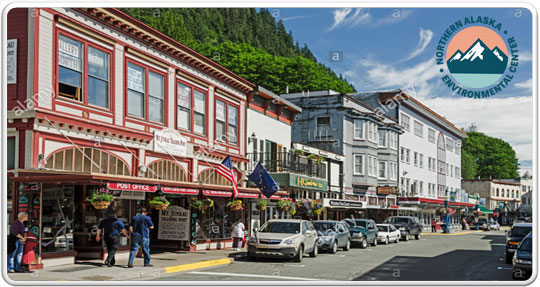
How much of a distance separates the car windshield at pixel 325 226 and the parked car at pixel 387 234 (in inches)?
347

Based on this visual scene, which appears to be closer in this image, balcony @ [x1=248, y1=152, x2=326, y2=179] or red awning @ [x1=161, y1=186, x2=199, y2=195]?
red awning @ [x1=161, y1=186, x2=199, y2=195]

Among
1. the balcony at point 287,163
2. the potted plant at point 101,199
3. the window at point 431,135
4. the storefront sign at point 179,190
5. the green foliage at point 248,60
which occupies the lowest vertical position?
the potted plant at point 101,199

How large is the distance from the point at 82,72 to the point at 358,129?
34260 mm

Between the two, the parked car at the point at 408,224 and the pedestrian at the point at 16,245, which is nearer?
the pedestrian at the point at 16,245

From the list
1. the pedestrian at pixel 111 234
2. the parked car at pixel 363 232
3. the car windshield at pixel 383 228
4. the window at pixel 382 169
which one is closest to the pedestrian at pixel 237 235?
the parked car at pixel 363 232

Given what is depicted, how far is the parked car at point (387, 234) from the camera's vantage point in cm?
3739

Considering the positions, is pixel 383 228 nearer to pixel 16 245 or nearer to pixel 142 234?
pixel 142 234

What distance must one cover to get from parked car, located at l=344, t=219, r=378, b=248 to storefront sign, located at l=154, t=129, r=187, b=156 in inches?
461

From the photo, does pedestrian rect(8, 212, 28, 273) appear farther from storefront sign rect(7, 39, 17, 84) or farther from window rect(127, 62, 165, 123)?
window rect(127, 62, 165, 123)

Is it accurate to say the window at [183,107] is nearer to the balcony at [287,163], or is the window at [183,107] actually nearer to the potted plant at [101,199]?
the balcony at [287,163]

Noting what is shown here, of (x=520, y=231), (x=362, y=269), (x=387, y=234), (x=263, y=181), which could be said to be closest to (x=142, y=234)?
(x=362, y=269)

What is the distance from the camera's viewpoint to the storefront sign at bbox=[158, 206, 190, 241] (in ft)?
81.8

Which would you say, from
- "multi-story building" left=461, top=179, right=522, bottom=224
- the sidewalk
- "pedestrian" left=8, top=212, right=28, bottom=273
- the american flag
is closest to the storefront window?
the sidewalk
